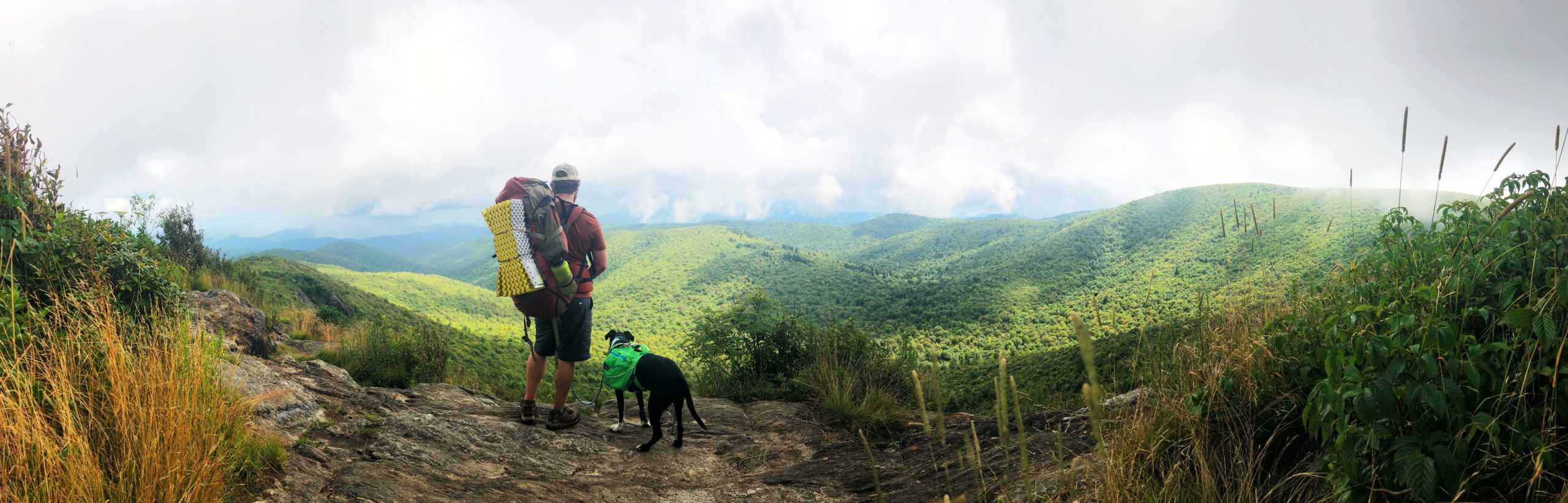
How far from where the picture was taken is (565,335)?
493 cm

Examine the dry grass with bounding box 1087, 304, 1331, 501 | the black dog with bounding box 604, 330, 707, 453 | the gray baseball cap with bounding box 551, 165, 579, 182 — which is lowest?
the black dog with bounding box 604, 330, 707, 453

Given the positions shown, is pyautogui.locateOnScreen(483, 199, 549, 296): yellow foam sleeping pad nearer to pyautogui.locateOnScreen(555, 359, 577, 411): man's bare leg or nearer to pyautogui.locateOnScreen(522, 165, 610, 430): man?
pyautogui.locateOnScreen(522, 165, 610, 430): man

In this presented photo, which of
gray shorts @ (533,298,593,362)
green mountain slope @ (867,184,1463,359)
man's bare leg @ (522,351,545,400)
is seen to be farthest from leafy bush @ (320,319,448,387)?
green mountain slope @ (867,184,1463,359)

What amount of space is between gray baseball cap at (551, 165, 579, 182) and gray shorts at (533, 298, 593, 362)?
103cm

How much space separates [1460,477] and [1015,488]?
65.5 inches

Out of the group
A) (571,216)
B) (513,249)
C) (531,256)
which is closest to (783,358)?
(571,216)

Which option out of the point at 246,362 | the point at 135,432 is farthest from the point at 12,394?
the point at 246,362

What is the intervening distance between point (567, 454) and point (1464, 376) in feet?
15.8

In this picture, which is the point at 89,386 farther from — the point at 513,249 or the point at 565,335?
the point at 565,335

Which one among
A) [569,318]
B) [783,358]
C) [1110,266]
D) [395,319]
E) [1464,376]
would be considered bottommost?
[395,319]

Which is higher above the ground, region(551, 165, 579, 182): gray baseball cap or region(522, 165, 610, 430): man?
region(551, 165, 579, 182): gray baseball cap

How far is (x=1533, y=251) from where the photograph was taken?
2113mm

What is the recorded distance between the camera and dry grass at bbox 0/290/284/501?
2172 mm

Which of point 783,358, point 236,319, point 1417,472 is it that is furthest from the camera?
point 236,319
